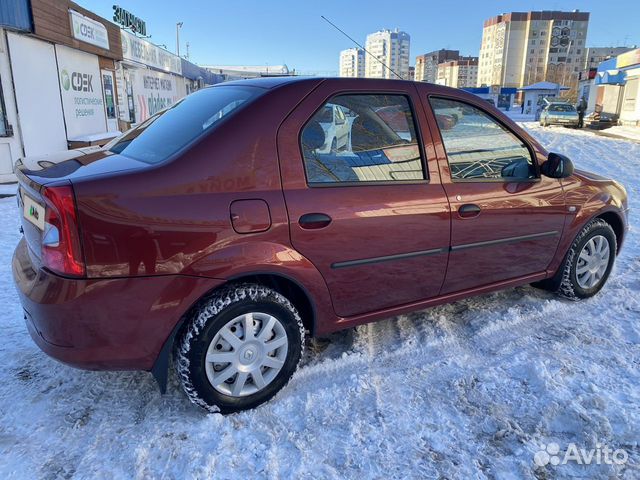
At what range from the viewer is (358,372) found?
295 centimetres

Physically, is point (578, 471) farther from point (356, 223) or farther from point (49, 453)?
point (49, 453)

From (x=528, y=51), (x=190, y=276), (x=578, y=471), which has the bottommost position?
(x=578, y=471)

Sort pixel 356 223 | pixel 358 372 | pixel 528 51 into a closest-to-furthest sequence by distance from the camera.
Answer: pixel 356 223 < pixel 358 372 < pixel 528 51

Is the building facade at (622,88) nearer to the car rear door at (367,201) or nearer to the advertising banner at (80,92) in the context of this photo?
the advertising banner at (80,92)

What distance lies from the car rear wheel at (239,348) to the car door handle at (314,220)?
0.40 meters

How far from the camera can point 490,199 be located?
323 cm

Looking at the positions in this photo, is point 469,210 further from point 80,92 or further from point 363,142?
point 80,92

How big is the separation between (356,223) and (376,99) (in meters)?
0.83

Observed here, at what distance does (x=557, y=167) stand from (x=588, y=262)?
1.02m

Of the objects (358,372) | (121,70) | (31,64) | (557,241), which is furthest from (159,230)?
(121,70)

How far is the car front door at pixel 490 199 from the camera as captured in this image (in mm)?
3123

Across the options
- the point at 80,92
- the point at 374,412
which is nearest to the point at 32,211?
the point at 374,412

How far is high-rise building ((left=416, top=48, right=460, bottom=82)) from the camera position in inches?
4621

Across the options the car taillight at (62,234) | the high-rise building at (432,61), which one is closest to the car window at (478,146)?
the car taillight at (62,234)
